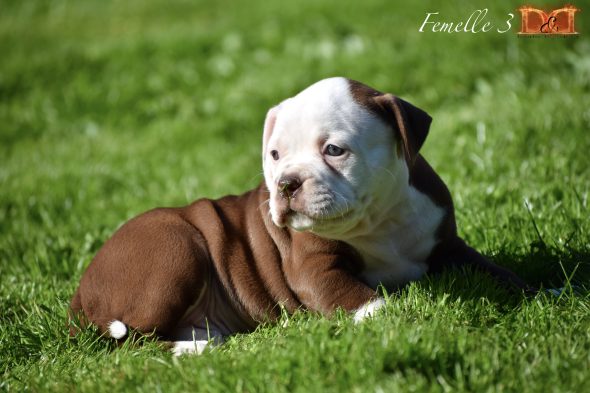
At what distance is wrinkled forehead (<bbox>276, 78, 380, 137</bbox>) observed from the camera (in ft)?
12.3

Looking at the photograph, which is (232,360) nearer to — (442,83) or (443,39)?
(442,83)

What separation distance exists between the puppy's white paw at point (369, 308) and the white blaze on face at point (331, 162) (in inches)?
15.0

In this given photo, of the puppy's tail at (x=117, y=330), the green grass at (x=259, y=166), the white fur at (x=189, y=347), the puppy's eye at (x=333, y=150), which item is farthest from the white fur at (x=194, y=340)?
the puppy's eye at (x=333, y=150)

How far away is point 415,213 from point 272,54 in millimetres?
6849

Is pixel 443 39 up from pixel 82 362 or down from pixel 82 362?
up

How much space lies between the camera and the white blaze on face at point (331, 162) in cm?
364

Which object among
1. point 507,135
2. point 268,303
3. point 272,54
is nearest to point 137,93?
point 272,54

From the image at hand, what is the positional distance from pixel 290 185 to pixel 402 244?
78 cm

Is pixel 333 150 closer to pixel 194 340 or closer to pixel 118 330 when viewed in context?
pixel 194 340

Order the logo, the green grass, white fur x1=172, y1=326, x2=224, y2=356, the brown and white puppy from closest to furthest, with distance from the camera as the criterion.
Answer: the green grass < the brown and white puppy < white fur x1=172, y1=326, x2=224, y2=356 < the logo

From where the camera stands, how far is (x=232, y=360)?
10.9 ft

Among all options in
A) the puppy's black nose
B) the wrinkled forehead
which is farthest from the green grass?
the wrinkled forehead

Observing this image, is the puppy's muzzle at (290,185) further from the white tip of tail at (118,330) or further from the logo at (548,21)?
the logo at (548,21)

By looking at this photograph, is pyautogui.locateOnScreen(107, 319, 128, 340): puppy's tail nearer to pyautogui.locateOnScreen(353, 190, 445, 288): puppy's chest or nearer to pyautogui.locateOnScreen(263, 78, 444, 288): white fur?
pyautogui.locateOnScreen(263, 78, 444, 288): white fur
